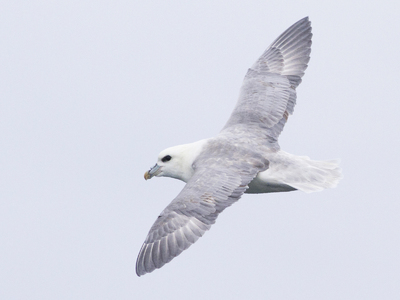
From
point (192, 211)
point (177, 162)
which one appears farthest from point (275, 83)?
point (192, 211)

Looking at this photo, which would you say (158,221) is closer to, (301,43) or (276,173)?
(276,173)

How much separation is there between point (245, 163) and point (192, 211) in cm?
127

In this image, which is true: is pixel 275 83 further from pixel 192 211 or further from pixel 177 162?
pixel 192 211

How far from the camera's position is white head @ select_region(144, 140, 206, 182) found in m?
11.4

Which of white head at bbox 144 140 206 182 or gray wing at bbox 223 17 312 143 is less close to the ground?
gray wing at bbox 223 17 312 143

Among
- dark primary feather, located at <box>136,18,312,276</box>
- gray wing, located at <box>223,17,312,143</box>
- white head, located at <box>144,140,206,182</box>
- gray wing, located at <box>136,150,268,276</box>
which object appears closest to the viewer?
gray wing, located at <box>136,150,268,276</box>

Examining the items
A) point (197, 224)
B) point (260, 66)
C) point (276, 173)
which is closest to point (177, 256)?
point (197, 224)

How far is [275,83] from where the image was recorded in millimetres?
12680

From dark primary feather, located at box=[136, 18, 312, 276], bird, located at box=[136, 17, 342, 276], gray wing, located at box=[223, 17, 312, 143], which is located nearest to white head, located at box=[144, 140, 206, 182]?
bird, located at box=[136, 17, 342, 276]

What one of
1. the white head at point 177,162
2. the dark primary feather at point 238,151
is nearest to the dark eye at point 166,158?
the white head at point 177,162

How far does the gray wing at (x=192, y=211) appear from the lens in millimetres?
9703

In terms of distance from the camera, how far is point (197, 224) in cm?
980

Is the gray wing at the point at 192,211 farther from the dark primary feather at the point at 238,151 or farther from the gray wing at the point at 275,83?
the gray wing at the point at 275,83

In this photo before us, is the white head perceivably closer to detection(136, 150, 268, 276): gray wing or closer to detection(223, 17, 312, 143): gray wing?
detection(136, 150, 268, 276): gray wing
